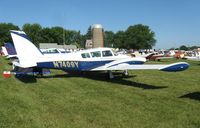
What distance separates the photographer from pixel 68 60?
15.9 meters

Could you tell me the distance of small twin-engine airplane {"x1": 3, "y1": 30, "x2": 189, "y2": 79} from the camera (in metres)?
14.8

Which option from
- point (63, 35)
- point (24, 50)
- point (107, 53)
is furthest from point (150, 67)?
point (63, 35)

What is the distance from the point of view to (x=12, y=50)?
3031 centimetres

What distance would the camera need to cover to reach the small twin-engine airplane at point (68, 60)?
14812 mm

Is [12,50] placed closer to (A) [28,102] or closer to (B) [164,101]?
(A) [28,102]

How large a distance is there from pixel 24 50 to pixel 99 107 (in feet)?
24.9

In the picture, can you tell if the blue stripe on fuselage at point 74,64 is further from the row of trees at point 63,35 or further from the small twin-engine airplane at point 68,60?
the row of trees at point 63,35

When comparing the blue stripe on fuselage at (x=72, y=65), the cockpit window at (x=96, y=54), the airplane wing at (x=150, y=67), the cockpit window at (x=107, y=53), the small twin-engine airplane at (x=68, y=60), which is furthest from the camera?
the cockpit window at (x=107, y=53)

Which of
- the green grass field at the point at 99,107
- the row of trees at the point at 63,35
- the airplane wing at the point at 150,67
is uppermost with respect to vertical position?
the row of trees at the point at 63,35

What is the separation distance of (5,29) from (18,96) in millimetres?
127334

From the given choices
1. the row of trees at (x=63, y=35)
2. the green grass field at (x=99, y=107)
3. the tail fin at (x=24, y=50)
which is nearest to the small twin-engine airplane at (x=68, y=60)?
the tail fin at (x=24, y=50)

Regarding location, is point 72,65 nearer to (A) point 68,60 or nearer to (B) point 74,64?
(B) point 74,64


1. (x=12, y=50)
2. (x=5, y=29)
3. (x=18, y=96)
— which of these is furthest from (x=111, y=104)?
(x=5, y=29)

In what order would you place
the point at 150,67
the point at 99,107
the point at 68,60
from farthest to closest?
the point at 68,60 → the point at 150,67 → the point at 99,107
